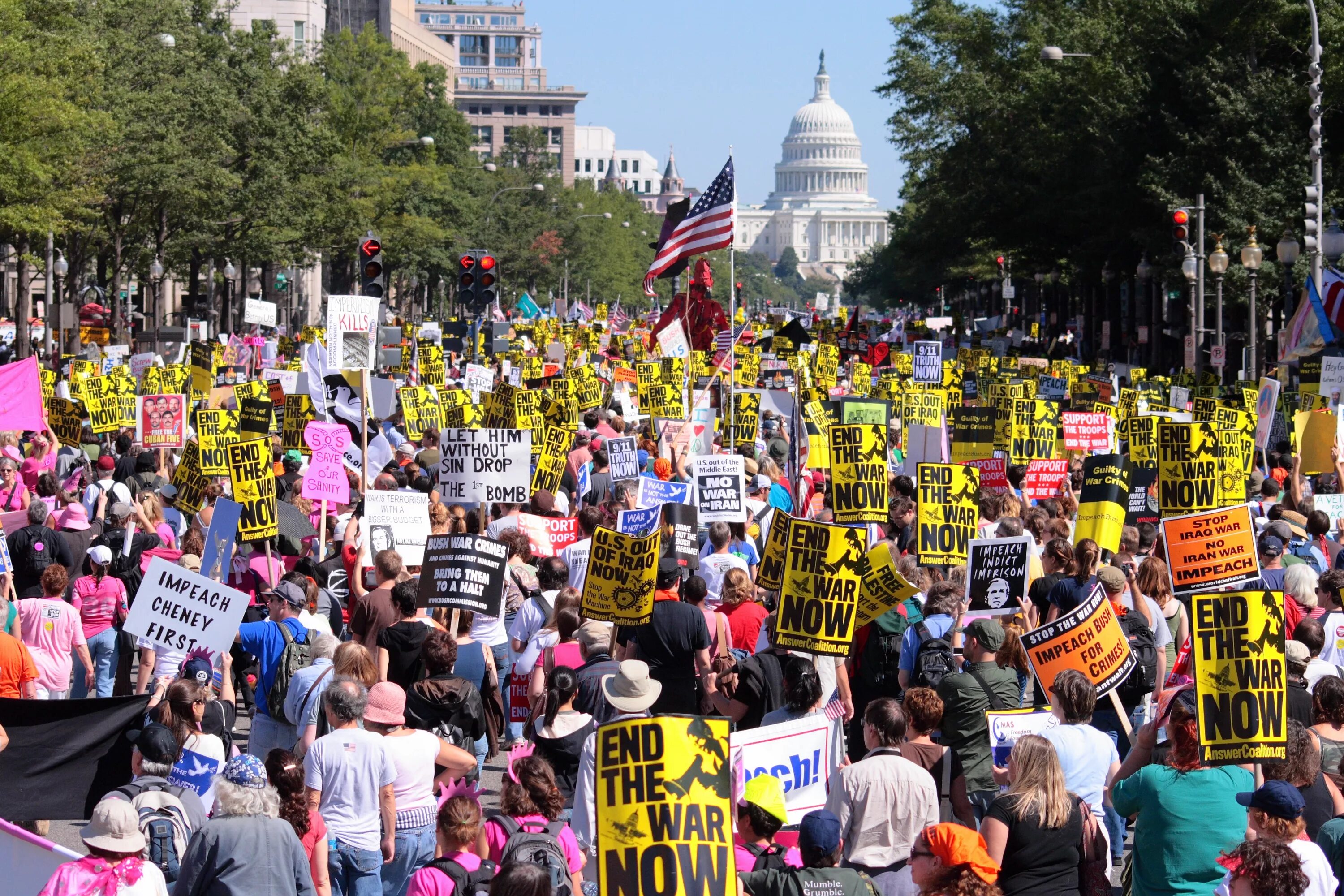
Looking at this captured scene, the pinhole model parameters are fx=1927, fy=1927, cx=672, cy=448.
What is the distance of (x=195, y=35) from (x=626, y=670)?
1875 inches

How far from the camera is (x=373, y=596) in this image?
10.4 meters

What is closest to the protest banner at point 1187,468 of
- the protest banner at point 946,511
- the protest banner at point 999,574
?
the protest banner at point 946,511

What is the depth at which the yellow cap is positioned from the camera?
686 cm

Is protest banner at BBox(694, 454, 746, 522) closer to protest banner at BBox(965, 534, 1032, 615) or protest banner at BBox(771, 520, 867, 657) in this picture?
protest banner at BBox(965, 534, 1032, 615)

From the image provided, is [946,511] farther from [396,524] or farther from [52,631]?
[52,631]

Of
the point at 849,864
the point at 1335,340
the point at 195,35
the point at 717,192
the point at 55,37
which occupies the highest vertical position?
the point at 195,35

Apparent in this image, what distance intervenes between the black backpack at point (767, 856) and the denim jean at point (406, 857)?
4.85ft

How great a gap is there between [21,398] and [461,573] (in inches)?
338

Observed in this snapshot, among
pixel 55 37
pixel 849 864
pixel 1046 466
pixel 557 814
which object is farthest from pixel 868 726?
pixel 55 37

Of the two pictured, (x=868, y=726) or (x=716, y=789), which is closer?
(x=716, y=789)

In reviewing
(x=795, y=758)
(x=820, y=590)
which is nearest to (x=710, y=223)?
(x=820, y=590)

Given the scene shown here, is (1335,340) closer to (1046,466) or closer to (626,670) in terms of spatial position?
(1046,466)

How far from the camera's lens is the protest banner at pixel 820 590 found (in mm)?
9414

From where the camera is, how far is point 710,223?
23.2 metres
